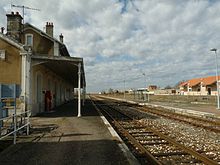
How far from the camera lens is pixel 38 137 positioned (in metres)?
9.34

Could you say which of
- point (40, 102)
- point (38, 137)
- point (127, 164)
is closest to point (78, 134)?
point (38, 137)

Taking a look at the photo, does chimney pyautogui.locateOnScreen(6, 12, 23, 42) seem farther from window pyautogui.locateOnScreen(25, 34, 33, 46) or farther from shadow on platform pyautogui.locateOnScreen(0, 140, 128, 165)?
shadow on platform pyautogui.locateOnScreen(0, 140, 128, 165)

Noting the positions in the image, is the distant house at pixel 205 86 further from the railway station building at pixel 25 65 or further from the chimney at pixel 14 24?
the chimney at pixel 14 24

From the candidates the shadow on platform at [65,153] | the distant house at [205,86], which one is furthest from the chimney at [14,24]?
the distant house at [205,86]

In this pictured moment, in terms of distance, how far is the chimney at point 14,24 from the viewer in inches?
749

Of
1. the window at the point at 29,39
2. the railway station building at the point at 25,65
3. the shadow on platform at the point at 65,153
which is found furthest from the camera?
the window at the point at 29,39

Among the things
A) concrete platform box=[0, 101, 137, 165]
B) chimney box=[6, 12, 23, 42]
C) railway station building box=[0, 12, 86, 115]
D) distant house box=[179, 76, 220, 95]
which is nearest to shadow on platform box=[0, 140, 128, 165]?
concrete platform box=[0, 101, 137, 165]

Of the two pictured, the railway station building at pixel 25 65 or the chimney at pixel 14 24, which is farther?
the chimney at pixel 14 24

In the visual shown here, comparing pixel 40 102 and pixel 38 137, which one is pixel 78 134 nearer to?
pixel 38 137

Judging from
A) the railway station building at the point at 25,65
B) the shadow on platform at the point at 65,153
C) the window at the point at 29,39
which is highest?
the window at the point at 29,39

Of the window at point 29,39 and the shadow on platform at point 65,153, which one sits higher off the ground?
the window at point 29,39

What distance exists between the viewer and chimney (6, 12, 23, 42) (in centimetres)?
1903

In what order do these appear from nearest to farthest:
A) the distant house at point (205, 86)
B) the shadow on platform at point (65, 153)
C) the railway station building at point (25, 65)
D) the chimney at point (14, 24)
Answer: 1. the shadow on platform at point (65, 153)
2. the railway station building at point (25, 65)
3. the chimney at point (14, 24)
4. the distant house at point (205, 86)

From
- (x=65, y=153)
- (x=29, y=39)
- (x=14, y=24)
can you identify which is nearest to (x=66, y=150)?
(x=65, y=153)
